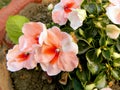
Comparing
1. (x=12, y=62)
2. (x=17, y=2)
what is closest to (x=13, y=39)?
(x=12, y=62)

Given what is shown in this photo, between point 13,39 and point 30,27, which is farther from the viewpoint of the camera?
point 13,39

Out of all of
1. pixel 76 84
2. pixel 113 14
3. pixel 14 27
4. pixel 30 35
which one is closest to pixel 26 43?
pixel 30 35

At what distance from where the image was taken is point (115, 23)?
66.6 inches

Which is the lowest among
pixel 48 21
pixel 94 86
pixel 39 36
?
pixel 94 86

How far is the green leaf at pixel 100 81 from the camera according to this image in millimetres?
1744

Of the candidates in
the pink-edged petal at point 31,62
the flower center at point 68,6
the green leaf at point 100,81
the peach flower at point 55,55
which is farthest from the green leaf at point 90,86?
the flower center at point 68,6

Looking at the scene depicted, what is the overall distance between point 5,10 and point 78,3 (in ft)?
1.34

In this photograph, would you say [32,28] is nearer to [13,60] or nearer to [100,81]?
[13,60]

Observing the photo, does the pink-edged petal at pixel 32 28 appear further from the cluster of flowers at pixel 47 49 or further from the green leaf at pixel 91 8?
the green leaf at pixel 91 8

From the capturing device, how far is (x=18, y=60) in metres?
1.77

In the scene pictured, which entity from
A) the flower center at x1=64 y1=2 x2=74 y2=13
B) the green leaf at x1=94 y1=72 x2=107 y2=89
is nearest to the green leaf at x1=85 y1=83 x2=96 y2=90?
the green leaf at x1=94 y1=72 x2=107 y2=89

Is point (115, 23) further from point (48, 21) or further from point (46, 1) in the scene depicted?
point (46, 1)

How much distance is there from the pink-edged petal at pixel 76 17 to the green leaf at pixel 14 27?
0.26 metres

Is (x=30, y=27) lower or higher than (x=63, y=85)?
higher
